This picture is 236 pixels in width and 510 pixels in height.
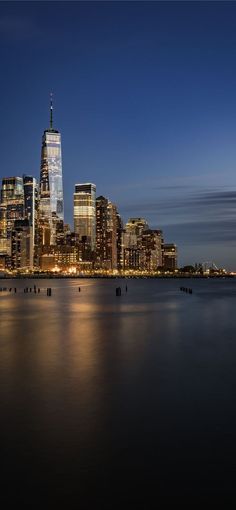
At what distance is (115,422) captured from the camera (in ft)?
42.6

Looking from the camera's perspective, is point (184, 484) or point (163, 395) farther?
point (163, 395)

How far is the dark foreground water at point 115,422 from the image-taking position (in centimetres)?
927

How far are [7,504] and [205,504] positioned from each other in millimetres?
3298

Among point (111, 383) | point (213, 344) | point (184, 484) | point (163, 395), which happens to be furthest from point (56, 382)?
point (213, 344)

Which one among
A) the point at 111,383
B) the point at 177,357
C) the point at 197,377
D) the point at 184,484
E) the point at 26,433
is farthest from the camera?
the point at 177,357

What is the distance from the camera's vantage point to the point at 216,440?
11.7 metres

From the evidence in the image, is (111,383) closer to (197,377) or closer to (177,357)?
(197,377)

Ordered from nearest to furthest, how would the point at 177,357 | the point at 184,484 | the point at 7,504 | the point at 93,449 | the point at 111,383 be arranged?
the point at 7,504 → the point at 184,484 → the point at 93,449 → the point at 111,383 → the point at 177,357

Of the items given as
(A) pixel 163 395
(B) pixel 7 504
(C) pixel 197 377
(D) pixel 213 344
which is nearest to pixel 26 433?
(B) pixel 7 504

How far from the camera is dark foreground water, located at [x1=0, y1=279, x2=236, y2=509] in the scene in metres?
9.27

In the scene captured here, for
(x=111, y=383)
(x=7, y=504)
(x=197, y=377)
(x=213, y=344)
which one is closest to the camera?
(x=7, y=504)

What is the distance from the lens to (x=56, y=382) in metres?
17.5

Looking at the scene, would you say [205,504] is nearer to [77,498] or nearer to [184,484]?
[184,484]

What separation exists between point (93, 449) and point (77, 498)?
2.25m
